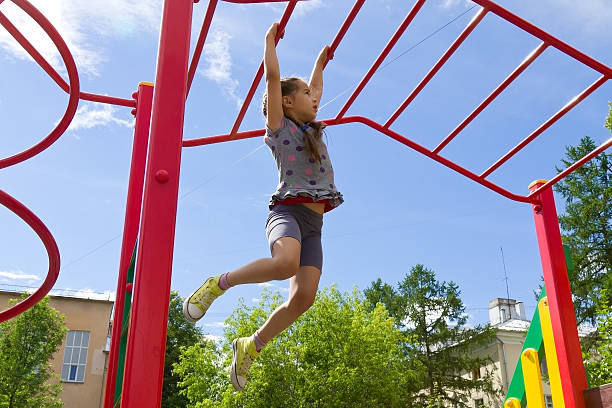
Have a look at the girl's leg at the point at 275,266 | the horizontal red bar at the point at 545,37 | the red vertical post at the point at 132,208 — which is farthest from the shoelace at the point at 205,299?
the horizontal red bar at the point at 545,37

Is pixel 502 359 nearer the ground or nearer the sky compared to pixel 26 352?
nearer the sky

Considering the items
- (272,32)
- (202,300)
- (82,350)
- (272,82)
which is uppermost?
(82,350)

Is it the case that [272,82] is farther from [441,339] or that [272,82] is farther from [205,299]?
[441,339]

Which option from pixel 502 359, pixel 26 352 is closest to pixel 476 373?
pixel 502 359

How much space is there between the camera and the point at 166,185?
5.49 ft

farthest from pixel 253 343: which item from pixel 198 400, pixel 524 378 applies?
pixel 198 400

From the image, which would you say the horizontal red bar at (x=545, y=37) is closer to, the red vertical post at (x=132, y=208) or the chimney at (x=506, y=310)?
the red vertical post at (x=132, y=208)

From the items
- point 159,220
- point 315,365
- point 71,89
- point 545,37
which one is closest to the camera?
point 159,220

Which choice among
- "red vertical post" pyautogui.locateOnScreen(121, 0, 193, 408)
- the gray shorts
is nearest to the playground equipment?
"red vertical post" pyautogui.locateOnScreen(121, 0, 193, 408)

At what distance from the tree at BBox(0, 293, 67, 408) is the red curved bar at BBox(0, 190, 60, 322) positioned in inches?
533

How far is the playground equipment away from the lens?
152 cm

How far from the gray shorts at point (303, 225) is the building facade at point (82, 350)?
69.7 feet

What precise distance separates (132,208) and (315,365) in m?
14.5

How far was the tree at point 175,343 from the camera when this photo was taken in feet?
74.9
